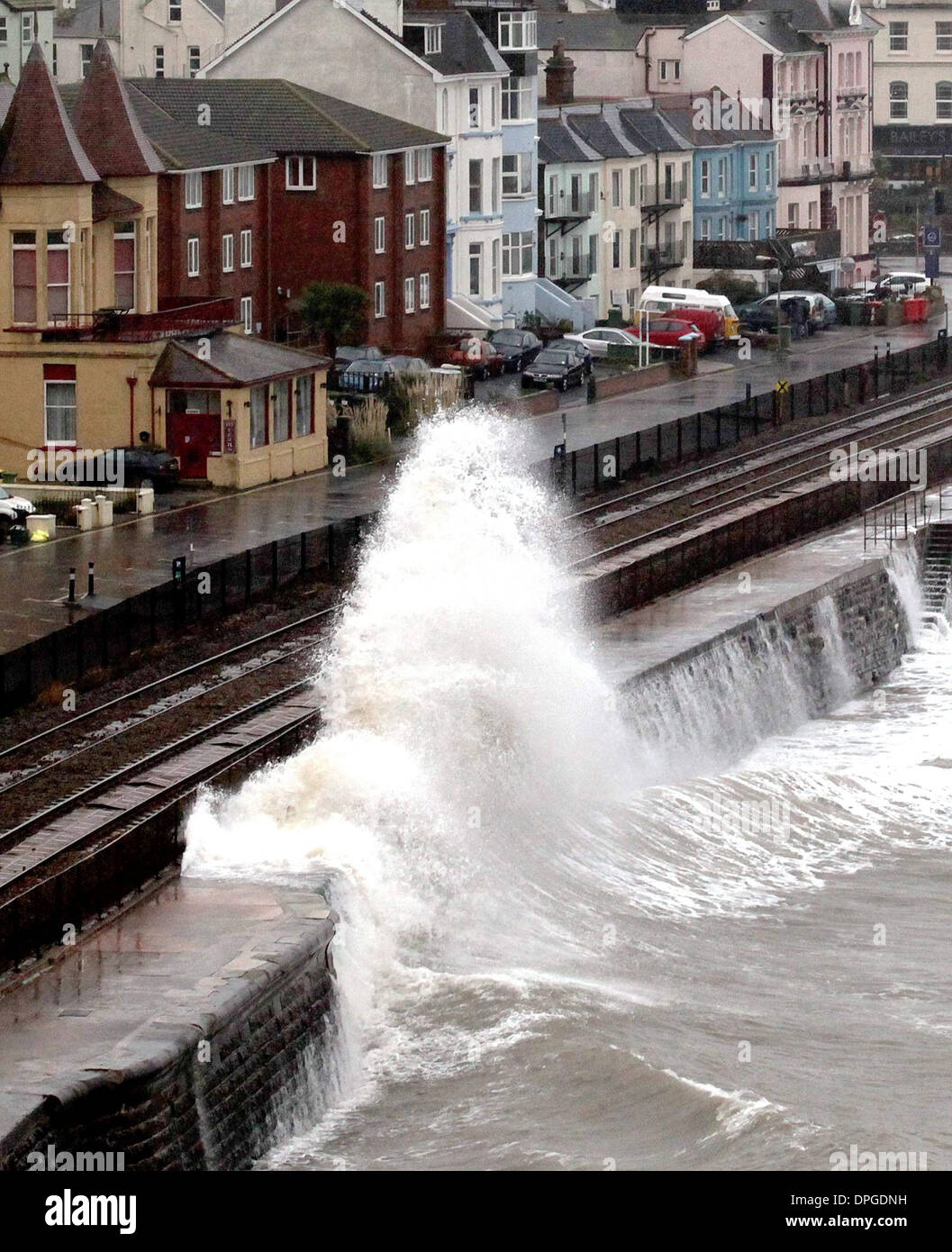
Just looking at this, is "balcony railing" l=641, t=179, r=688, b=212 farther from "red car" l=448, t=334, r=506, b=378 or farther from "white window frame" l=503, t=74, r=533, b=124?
"red car" l=448, t=334, r=506, b=378

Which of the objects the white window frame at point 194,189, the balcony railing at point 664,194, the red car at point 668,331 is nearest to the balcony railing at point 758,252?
the balcony railing at point 664,194

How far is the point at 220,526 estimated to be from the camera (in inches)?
1919

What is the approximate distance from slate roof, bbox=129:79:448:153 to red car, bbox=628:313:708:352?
28.3 feet

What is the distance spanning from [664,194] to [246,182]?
24576 millimetres

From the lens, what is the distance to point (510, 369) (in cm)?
7000

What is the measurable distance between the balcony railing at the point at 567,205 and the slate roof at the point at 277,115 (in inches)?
464

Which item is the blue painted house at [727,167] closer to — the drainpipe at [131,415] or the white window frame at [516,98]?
the white window frame at [516,98]

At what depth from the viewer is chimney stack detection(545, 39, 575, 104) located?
3467 inches

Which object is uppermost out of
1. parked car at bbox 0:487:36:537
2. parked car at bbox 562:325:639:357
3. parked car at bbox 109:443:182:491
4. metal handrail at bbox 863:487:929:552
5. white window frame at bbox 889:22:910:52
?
white window frame at bbox 889:22:910:52

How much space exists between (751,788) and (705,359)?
39.7 metres

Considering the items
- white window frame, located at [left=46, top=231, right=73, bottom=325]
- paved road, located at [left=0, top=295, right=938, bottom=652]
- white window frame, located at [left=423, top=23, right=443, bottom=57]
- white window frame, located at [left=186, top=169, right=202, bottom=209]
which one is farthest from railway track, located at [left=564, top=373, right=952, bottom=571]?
white window frame, located at [left=423, top=23, right=443, bottom=57]

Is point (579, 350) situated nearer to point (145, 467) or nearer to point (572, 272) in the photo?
point (572, 272)

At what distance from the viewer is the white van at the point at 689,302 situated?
7894 centimetres
